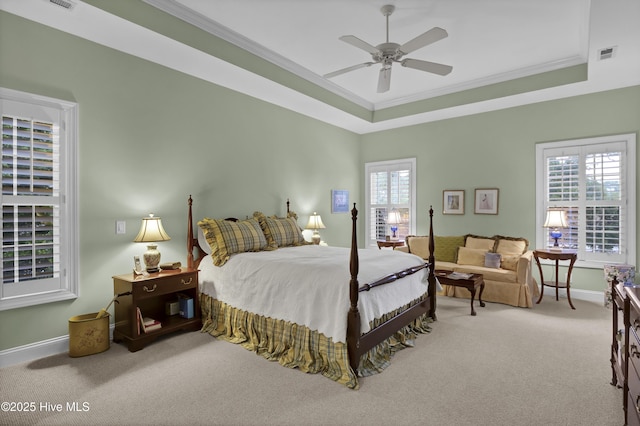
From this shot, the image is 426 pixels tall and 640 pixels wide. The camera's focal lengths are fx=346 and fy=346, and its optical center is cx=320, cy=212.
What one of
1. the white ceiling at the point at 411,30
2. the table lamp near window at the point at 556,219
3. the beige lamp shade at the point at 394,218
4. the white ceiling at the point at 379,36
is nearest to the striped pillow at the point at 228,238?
the white ceiling at the point at 379,36

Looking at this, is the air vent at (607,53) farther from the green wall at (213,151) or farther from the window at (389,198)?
the window at (389,198)

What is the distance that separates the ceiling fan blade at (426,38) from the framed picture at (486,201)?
3.41 m

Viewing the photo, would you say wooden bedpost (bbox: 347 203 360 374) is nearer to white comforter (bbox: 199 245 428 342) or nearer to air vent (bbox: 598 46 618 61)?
white comforter (bbox: 199 245 428 342)

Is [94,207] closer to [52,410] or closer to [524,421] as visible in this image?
[52,410]

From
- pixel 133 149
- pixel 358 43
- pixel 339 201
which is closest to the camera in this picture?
pixel 358 43

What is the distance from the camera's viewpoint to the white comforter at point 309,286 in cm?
284

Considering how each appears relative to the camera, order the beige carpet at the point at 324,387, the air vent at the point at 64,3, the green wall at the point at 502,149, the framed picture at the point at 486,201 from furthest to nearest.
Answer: the framed picture at the point at 486,201 < the green wall at the point at 502,149 < the air vent at the point at 64,3 < the beige carpet at the point at 324,387

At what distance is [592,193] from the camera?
199 inches

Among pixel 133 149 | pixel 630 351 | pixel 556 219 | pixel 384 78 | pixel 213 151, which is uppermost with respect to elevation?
pixel 384 78

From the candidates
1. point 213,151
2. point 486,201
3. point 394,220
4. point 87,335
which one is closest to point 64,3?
point 213,151

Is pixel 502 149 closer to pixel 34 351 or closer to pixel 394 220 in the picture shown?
pixel 394 220

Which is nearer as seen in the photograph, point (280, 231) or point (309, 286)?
point (309, 286)

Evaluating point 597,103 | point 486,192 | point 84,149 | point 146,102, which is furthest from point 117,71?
point 597,103

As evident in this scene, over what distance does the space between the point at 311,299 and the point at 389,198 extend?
457 centimetres
